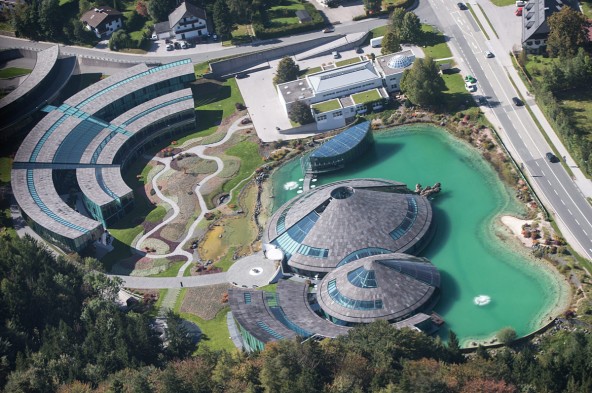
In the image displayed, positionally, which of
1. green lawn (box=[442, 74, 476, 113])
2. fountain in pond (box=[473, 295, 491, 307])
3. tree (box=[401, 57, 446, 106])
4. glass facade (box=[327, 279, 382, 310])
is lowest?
fountain in pond (box=[473, 295, 491, 307])

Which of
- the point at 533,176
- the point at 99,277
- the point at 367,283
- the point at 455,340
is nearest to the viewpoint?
the point at 455,340

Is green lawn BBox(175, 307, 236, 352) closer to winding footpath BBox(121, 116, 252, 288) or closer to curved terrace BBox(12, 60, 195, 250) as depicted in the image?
winding footpath BBox(121, 116, 252, 288)

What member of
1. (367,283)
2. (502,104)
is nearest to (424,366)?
(367,283)

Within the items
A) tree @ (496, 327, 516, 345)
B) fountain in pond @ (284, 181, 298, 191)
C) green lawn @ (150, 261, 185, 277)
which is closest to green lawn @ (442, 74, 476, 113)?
fountain in pond @ (284, 181, 298, 191)

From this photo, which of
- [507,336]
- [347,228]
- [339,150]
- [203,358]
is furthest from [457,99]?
[203,358]

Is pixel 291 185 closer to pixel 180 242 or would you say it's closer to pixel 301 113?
pixel 301 113

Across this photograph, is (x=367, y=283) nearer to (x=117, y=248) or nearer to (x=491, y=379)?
(x=491, y=379)
